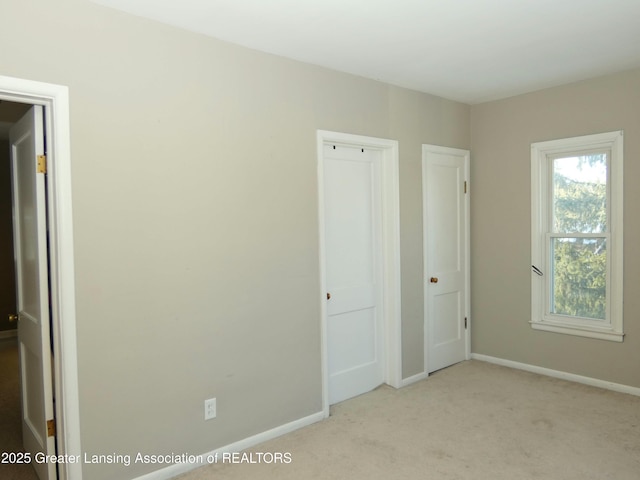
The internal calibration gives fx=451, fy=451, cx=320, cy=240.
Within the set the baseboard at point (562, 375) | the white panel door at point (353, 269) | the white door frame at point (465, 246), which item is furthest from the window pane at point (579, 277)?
the white panel door at point (353, 269)

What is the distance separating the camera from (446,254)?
4.25 m

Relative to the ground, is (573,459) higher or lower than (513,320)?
lower

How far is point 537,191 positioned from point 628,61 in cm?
118

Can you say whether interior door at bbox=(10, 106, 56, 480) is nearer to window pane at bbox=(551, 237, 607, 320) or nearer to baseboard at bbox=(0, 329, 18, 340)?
baseboard at bbox=(0, 329, 18, 340)

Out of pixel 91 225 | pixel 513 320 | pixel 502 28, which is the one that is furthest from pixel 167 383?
pixel 513 320

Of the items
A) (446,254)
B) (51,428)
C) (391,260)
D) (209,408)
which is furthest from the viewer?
(446,254)

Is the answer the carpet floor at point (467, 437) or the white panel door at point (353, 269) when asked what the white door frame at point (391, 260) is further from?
the carpet floor at point (467, 437)

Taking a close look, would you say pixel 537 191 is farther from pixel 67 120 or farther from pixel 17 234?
pixel 17 234

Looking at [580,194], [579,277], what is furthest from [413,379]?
[580,194]

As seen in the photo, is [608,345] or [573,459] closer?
[573,459]

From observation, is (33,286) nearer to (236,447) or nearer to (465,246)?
(236,447)

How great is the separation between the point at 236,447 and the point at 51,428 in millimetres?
1025

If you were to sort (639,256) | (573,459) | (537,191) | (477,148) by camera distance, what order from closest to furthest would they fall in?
(573,459), (639,256), (537,191), (477,148)

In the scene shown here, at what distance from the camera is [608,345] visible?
366 cm
